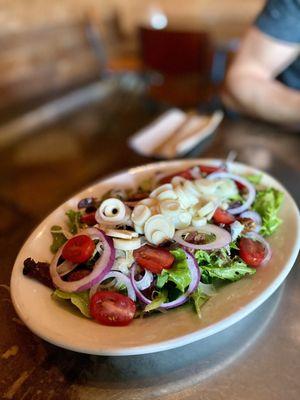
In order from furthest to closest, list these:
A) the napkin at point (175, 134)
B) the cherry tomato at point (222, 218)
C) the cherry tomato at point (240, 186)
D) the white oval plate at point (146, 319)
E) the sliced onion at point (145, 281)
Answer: the napkin at point (175, 134) → the cherry tomato at point (240, 186) → the cherry tomato at point (222, 218) → the sliced onion at point (145, 281) → the white oval plate at point (146, 319)

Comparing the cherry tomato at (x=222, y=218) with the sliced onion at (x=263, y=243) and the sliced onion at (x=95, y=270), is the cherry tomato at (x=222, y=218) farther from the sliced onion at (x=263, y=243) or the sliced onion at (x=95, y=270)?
the sliced onion at (x=95, y=270)

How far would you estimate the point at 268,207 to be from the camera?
940 mm

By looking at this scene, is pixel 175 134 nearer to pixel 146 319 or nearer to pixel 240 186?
pixel 240 186

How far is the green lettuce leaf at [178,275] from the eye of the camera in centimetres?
75

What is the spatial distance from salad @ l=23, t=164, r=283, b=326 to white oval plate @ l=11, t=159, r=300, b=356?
2 centimetres

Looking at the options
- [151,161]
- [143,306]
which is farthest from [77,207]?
[151,161]

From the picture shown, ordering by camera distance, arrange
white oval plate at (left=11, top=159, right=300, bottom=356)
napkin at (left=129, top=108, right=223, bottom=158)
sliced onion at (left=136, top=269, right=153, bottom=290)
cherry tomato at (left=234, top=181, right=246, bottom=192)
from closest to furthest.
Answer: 1. white oval plate at (left=11, top=159, right=300, bottom=356)
2. sliced onion at (left=136, top=269, right=153, bottom=290)
3. cherry tomato at (left=234, top=181, right=246, bottom=192)
4. napkin at (left=129, top=108, right=223, bottom=158)

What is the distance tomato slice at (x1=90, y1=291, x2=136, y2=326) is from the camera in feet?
2.35

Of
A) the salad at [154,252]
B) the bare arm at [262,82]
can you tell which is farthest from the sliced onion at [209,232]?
the bare arm at [262,82]

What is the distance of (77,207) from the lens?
0.99 m

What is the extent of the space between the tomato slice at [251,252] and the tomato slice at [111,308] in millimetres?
249

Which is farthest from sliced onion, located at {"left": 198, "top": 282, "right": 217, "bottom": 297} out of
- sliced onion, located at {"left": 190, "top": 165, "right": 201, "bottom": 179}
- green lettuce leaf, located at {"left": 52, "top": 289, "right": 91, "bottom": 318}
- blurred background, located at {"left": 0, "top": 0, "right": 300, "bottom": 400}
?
sliced onion, located at {"left": 190, "top": 165, "right": 201, "bottom": 179}

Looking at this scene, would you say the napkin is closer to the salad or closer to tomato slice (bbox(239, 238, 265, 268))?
the salad

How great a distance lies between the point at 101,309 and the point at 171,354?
15cm
